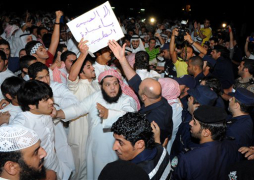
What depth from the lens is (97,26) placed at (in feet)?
10.5

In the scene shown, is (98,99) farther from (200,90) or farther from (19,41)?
(19,41)

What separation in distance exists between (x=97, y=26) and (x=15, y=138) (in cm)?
194

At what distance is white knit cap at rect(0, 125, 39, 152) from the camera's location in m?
1.66

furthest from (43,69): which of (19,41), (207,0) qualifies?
(207,0)

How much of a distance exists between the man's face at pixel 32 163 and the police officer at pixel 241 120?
6.33 feet

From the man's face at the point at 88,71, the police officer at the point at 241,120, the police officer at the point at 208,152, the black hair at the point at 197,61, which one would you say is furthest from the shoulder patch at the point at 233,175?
the black hair at the point at 197,61

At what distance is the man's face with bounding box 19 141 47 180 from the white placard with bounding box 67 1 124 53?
1.80 meters

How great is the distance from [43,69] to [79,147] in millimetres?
1293

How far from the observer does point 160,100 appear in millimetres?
2967

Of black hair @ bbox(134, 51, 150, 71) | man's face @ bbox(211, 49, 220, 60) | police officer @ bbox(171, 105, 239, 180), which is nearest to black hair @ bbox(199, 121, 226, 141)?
police officer @ bbox(171, 105, 239, 180)

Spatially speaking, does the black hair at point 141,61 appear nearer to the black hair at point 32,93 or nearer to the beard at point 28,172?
the black hair at point 32,93

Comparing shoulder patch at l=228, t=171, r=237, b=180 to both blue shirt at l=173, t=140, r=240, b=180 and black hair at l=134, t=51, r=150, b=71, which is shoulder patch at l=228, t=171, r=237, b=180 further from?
black hair at l=134, t=51, r=150, b=71

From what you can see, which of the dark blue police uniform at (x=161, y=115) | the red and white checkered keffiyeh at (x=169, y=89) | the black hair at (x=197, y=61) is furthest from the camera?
the black hair at (x=197, y=61)

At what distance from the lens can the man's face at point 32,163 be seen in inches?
67.5
